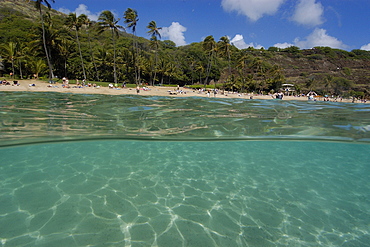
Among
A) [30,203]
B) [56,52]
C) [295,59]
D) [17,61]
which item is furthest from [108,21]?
[295,59]

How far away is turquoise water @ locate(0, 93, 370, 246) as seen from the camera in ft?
16.9

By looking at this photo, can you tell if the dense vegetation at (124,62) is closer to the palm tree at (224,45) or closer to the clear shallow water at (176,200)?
the palm tree at (224,45)

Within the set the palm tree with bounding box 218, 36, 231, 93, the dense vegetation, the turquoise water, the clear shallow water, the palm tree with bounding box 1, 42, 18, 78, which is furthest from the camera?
the palm tree with bounding box 218, 36, 231, 93

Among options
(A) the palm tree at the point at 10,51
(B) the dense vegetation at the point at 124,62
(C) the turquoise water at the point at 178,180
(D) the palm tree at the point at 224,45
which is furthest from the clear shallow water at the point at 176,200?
(D) the palm tree at the point at 224,45

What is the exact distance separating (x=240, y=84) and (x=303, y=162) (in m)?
51.6

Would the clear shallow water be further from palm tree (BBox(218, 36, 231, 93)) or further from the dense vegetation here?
palm tree (BBox(218, 36, 231, 93))

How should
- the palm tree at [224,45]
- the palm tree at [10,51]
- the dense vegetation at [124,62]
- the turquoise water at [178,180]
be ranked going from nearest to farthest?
the turquoise water at [178,180] → the palm tree at [10,51] → the dense vegetation at [124,62] → the palm tree at [224,45]

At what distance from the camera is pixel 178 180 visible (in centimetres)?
809

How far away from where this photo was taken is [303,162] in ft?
37.5

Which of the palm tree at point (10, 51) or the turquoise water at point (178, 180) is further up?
the palm tree at point (10, 51)

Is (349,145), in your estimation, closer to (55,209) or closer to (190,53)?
(55,209)

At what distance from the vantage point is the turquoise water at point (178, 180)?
516 centimetres

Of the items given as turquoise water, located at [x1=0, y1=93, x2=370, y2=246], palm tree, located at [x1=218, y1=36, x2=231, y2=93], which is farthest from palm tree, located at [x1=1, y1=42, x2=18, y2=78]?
palm tree, located at [x1=218, y1=36, x2=231, y2=93]

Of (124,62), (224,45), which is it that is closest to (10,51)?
(124,62)
